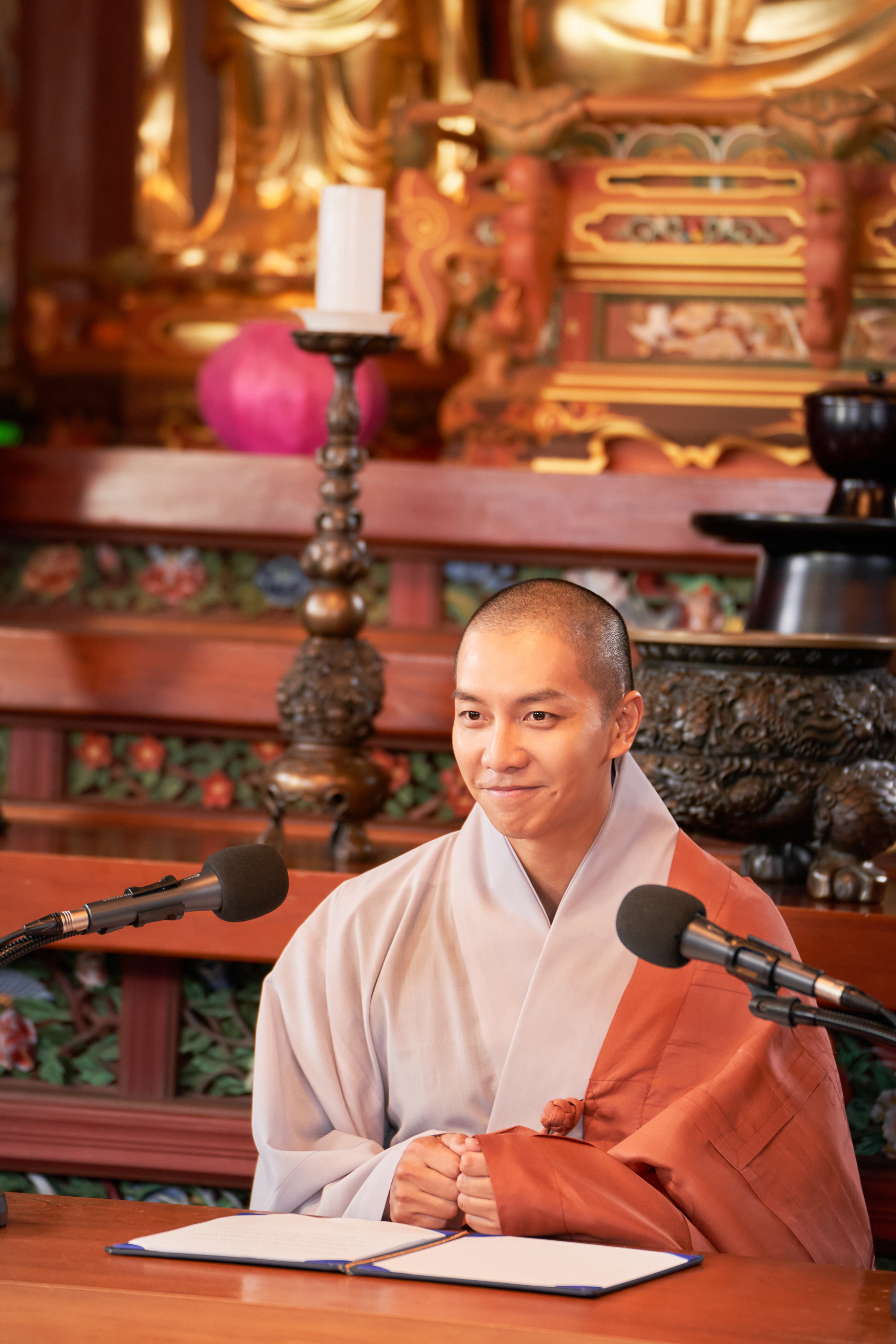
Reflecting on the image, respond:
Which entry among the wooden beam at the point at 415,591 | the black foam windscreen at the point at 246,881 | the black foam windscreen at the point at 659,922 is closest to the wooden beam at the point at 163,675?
the wooden beam at the point at 415,591

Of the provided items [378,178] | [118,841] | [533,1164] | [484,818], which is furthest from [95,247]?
[533,1164]

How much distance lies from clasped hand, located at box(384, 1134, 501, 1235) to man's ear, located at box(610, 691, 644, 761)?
1.34 feet

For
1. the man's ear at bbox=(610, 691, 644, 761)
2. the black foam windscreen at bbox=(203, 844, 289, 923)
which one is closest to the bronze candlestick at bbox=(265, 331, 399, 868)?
the man's ear at bbox=(610, 691, 644, 761)

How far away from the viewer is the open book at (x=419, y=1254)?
1304mm

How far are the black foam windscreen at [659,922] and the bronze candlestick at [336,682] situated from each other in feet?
4.14

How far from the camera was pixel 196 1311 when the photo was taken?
1.22m

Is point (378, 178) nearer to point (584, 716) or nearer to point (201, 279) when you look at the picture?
point (201, 279)

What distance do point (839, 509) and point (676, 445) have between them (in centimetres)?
86

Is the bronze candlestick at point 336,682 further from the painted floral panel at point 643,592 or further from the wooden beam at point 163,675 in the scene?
Answer: the painted floral panel at point 643,592

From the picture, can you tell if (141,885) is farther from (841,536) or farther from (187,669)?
(841,536)

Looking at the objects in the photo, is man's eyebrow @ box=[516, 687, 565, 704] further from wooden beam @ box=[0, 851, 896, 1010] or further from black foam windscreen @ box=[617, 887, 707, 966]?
wooden beam @ box=[0, 851, 896, 1010]

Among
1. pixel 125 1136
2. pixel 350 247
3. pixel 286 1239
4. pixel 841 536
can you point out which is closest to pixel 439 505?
pixel 350 247

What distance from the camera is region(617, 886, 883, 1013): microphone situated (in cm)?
120

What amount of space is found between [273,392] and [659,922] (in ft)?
7.61
